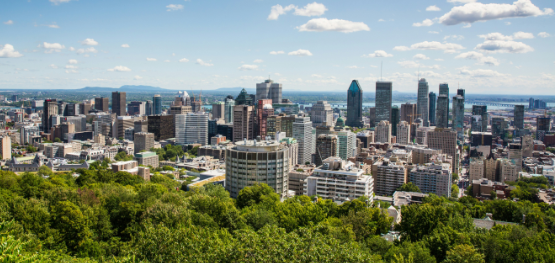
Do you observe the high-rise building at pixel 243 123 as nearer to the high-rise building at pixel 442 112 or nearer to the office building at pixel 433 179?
the office building at pixel 433 179

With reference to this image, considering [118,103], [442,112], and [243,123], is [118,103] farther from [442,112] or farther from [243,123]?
[442,112]

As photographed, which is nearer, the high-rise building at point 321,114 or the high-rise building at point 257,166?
the high-rise building at point 257,166

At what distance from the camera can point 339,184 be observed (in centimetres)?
4050

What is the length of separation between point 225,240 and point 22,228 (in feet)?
29.2

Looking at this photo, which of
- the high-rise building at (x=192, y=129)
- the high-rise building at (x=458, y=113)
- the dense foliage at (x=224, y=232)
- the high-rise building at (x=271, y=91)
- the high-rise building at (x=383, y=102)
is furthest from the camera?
the high-rise building at (x=383, y=102)

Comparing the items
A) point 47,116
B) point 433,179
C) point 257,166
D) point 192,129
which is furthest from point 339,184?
point 47,116

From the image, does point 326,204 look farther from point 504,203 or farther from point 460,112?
point 460,112

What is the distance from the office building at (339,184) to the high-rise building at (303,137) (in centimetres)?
3178

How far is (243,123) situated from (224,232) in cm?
6426

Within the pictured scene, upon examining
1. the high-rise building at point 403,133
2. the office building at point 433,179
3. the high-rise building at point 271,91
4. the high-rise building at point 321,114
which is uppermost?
the high-rise building at point 271,91

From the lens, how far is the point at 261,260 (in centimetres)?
1343

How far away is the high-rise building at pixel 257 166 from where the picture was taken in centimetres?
3672

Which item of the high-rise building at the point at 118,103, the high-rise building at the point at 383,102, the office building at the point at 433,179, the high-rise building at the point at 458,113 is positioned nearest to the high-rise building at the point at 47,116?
the high-rise building at the point at 118,103

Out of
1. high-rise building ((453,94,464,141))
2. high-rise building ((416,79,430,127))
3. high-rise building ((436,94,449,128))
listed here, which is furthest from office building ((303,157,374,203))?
high-rise building ((416,79,430,127))
